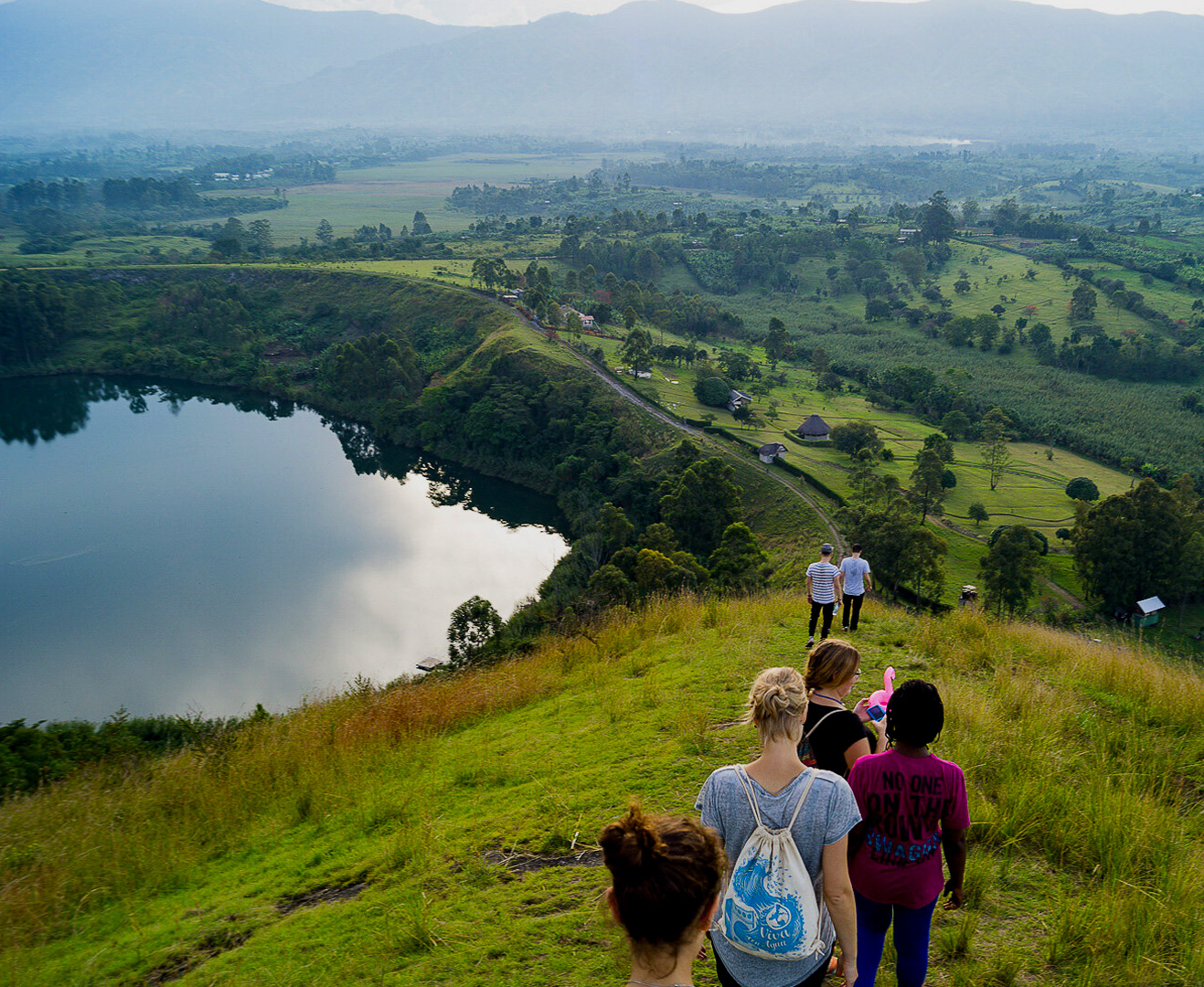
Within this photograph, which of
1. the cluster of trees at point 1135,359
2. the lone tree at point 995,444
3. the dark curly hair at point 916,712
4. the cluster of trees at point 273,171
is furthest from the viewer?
the cluster of trees at point 273,171

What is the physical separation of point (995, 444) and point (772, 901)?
49.3m

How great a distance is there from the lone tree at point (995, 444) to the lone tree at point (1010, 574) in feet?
51.0

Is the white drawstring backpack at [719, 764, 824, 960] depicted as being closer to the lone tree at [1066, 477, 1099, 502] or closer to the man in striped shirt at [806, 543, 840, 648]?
the man in striped shirt at [806, 543, 840, 648]

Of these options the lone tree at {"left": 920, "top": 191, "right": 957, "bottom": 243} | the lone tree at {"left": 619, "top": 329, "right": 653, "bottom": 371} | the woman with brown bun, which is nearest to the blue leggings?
the woman with brown bun

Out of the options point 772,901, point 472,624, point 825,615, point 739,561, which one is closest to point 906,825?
point 772,901

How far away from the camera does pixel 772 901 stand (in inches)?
98.1

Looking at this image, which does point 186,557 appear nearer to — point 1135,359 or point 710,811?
point 710,811

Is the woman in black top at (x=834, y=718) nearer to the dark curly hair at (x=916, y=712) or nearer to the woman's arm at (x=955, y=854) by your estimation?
the dark curly hair at (x=916, y=712)

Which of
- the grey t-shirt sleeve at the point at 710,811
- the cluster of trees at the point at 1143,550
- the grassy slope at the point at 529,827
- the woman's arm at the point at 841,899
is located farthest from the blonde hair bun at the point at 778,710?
the cluster of trees at the point at 1143,550

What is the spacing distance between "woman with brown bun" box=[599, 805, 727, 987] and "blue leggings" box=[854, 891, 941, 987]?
1.43 m

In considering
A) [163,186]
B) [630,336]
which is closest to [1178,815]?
[630,336]

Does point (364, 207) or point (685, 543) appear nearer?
point (685, 543)

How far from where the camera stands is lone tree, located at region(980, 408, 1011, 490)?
140 ft

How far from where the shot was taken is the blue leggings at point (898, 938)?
3113 mm
